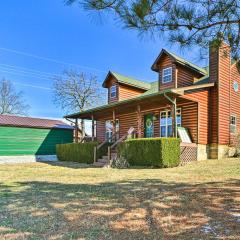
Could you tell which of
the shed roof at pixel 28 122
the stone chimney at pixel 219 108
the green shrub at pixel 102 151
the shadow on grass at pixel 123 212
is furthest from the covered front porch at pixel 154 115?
the shadow on grass at pixel 123 212

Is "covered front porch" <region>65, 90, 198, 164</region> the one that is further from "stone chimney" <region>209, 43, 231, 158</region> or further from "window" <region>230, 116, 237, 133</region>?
"window" <region>230, 116, 237, 133</region>

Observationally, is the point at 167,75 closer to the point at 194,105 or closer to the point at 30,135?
the point at 194,105

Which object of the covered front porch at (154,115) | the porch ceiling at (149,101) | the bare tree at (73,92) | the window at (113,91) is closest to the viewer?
the porch ceiling at (149,101)

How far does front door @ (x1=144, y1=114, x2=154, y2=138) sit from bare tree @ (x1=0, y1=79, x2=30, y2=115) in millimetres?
28565

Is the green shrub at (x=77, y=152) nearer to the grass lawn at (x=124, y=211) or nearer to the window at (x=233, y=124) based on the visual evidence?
the window at (x=233, y=124)

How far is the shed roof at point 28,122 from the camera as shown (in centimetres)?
2280

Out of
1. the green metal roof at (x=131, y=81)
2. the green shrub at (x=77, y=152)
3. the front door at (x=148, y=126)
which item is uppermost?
the green metal roof at (x=131, y=81)

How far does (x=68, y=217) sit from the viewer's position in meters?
5.17

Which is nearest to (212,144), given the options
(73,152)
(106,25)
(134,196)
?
(73,152)

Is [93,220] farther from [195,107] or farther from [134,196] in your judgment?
[195,107]

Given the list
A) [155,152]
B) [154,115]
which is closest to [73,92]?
[154,115]

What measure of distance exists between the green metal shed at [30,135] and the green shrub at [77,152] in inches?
108

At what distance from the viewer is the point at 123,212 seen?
215 inches

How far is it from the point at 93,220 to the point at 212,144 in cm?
1297
